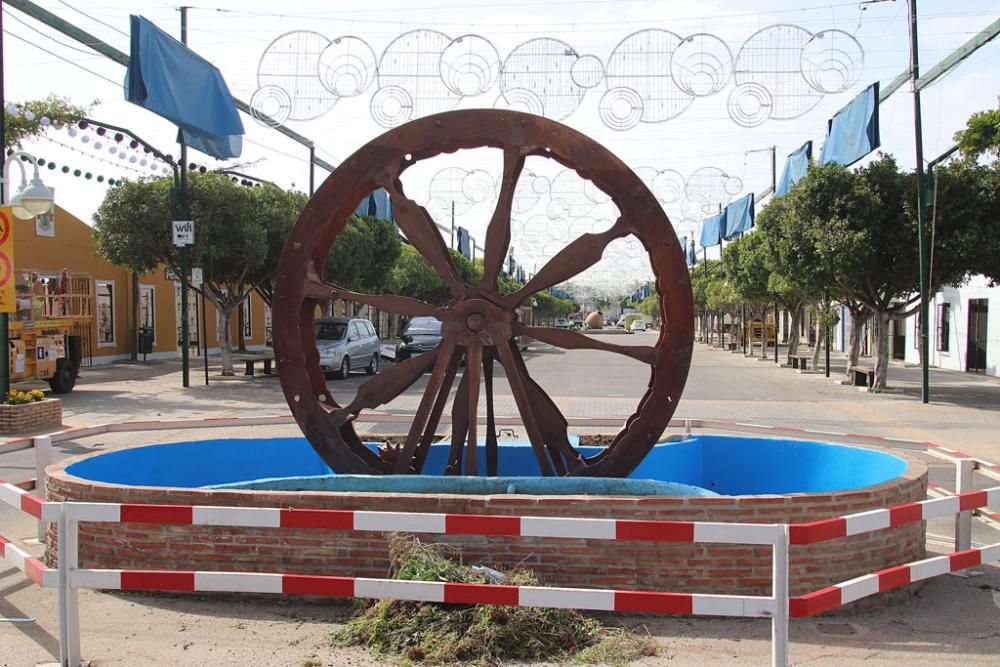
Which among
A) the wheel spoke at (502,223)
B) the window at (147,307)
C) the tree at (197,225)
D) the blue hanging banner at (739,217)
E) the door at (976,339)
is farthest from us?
the blue hanging banner at (739,217)

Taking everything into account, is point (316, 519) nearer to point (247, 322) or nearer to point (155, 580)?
point (155, 580)

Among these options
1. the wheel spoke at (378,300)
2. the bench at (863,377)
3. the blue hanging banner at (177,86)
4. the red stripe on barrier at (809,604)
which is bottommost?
the bench at (863,377)

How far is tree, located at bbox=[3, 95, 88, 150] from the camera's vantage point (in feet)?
59.3

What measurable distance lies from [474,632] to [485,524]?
65 centimetres

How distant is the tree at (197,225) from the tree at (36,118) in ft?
8.04

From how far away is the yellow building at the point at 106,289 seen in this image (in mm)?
24344

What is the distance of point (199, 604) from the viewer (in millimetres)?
5121

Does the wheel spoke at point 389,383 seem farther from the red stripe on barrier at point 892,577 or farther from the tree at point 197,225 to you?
the tree at point 197,225

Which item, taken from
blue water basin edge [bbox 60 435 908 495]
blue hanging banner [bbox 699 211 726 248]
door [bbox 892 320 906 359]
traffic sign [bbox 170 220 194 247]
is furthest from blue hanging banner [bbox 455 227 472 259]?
blue water basin edge [bbox 60 435 908 495]

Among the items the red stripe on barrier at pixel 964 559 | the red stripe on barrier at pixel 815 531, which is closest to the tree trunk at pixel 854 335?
the red stripe on barrier at pixel 964 559

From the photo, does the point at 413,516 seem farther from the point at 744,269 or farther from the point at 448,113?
the point at 744,269

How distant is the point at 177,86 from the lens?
12.1m

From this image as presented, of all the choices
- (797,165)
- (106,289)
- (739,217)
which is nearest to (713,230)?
(739,217)

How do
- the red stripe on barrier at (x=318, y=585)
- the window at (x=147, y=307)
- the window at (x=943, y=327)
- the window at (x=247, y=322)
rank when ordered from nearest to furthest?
the red stripe on barrier at (x=318, y=585) < the window at (x=943, y=327) < the window at (x=147, y=307) < the window at (x=247, y=322)
